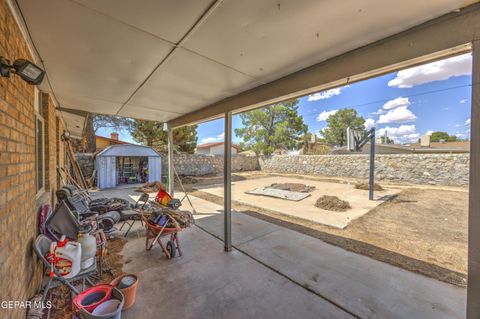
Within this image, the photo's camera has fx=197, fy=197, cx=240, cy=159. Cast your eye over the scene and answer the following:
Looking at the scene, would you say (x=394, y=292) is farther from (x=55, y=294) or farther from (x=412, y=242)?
(x=55, y=294)

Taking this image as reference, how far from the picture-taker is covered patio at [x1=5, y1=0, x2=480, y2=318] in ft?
4.17

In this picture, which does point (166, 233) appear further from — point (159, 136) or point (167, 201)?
point (159, 136)

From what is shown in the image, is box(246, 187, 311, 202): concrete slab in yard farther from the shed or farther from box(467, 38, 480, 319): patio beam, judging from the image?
box(467, 38, 480, 319): patio beam

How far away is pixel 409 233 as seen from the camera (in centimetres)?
403

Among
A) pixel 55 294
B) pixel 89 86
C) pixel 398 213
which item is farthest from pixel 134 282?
pixel 398 213

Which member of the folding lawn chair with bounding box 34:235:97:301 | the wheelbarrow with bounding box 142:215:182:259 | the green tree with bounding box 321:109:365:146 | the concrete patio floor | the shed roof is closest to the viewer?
the folding lawn chair with bounding box 34:235:97:301

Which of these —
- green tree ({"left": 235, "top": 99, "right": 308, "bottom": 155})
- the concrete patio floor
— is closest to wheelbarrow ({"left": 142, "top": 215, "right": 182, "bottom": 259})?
Result: the concrete patio floor

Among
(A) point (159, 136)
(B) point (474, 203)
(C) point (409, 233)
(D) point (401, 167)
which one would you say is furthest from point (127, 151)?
(D) point (401, 167)

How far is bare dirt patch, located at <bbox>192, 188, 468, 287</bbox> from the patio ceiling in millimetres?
3032

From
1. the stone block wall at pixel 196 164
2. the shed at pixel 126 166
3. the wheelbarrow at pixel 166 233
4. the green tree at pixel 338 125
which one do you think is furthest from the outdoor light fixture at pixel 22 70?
the green tree at pixel 338 125

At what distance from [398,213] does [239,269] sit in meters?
5.15

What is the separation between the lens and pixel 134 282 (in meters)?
1.97

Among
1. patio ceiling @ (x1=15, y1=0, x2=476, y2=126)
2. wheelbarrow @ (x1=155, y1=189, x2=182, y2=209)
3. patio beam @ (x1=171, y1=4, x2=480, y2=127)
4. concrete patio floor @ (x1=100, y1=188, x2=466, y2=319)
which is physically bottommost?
concrete patio floor @ (x1=100, y1=188, x2=466, y2=319)

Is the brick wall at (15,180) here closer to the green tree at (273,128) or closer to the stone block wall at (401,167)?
the stone block wall at (401,167)
